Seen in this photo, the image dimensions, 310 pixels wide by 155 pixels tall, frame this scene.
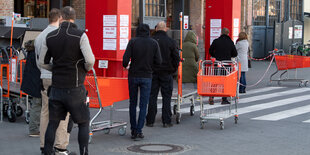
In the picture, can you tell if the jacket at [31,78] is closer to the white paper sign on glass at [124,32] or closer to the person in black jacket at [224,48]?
the person in black jacket at [224,48]

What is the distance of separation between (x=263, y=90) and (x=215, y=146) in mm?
8971

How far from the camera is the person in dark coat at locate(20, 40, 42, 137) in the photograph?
29.3 feet

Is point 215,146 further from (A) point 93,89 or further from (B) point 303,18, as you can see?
(B) point 303,18

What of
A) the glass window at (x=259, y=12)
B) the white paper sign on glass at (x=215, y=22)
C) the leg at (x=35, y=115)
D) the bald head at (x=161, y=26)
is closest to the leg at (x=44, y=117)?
the leg at (x=35, y=115)

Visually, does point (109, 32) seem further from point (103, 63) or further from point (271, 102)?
point (271, 102)

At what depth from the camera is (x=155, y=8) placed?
24.8 meters

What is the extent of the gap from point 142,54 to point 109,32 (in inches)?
254

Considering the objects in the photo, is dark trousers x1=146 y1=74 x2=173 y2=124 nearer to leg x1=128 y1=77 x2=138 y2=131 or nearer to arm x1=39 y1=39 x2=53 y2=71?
leg x1=128 y1=77 x2=138 y2=131

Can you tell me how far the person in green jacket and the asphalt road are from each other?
2.78ft

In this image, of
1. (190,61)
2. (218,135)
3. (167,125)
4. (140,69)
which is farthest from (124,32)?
(218,135)

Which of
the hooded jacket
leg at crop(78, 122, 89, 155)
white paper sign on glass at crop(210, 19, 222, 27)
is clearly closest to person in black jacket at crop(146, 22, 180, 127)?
the hooded jacket

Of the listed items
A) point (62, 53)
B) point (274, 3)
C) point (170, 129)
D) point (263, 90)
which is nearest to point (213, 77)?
point (170, 129)

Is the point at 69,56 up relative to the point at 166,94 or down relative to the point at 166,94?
up

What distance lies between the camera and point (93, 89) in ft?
28.7
